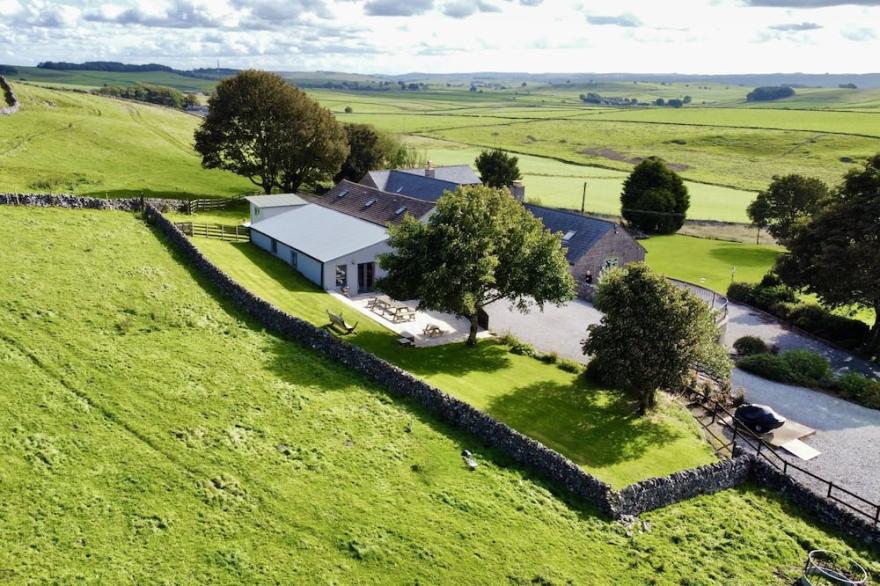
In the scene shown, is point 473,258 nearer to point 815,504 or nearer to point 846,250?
point 815,504

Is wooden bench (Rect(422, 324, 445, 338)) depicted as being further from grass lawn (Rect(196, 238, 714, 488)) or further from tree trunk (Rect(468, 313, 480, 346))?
tree trunk (Rect(468, 313, 480, 346))

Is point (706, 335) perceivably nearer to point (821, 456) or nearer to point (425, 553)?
point (821, 456)

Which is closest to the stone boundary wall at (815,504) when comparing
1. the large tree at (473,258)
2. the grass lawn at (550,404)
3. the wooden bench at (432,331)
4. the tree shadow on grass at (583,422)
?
the grass lawn at (550,404)

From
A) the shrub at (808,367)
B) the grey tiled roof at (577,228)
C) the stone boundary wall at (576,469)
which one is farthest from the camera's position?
the grey tiled roof at (577,228)

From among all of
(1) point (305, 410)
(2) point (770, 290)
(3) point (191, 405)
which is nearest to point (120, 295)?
(3) point (191, 405)

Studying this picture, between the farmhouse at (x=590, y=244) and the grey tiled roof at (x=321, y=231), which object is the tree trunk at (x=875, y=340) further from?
the grey tiled roof at (x=321, y=231)

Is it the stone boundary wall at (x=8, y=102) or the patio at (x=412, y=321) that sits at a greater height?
the stone boundary wall at (x=8, y=102)
